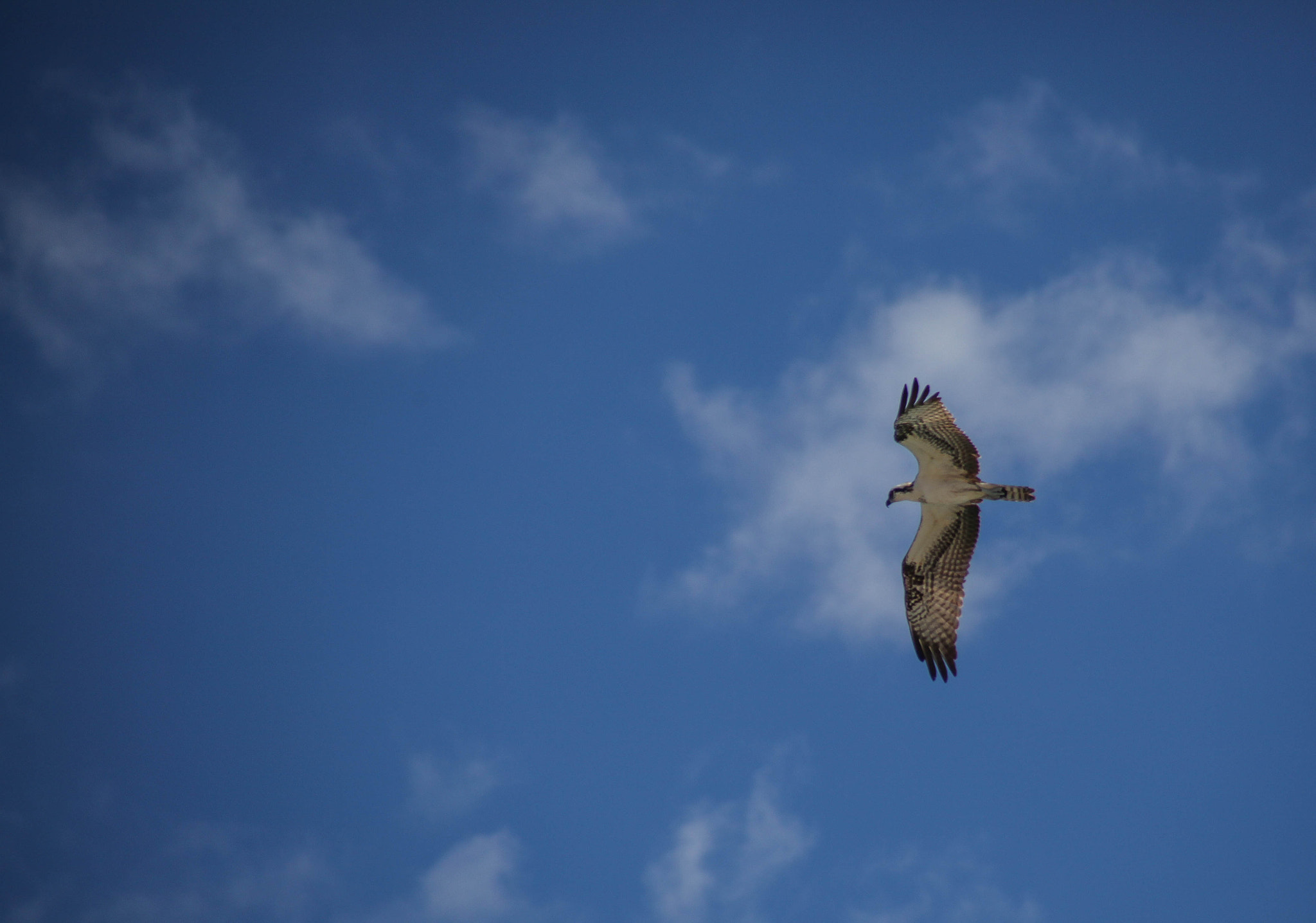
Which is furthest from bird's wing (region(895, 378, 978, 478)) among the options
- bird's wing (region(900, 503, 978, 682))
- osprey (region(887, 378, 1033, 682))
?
bird's wing (region(900, 503, 978, 682))

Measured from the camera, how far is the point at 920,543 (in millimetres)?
20109

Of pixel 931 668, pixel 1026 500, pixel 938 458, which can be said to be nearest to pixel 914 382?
pixel 938 458

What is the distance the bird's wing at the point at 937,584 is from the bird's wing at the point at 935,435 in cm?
146

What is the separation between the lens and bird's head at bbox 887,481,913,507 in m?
18.8

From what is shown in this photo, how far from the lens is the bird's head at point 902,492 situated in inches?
741

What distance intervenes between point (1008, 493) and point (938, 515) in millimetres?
1693

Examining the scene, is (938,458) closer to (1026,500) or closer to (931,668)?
(1026,500)

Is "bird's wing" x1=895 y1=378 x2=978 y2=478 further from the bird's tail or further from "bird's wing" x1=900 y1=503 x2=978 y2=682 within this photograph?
"bird's wing" x1=900 y1=503 x2=978 y2=682

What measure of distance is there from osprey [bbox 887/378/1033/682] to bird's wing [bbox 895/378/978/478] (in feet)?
0.04

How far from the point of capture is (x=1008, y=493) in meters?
18.0

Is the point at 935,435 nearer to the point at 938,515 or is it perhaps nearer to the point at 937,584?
the point at 938,515

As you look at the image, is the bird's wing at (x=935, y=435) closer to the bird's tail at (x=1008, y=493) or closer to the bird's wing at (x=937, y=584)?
the bird's tail at (x=1008, y=493)

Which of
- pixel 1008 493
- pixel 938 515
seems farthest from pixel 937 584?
pixel 1008 493

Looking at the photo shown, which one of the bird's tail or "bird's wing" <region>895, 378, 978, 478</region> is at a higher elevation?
"bird's wing" <region>895, 378, 978, 478</region>
